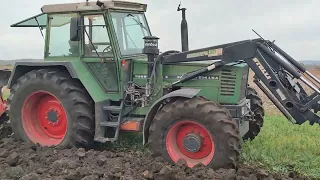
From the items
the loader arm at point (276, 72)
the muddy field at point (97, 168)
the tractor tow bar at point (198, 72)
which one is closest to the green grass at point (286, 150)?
the muddy field at point (97, 168)

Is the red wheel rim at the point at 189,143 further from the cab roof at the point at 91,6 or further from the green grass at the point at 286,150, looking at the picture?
the cab roof at the point at 91,6

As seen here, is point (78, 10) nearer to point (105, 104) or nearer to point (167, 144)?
point (105, 104)

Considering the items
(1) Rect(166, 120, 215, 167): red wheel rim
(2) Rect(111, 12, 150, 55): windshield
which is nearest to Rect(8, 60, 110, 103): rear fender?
(2) Rect(111, 12, 150, 55): windshield

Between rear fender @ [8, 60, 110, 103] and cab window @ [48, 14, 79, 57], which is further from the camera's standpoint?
cab window @ [48, 14, 79, 57]

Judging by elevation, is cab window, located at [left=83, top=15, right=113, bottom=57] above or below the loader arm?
above

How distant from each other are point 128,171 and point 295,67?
3.09 meters

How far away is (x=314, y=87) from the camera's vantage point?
6711mm

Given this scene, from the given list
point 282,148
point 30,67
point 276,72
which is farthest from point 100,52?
point 282,148

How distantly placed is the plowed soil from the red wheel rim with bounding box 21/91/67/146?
1.47 feet

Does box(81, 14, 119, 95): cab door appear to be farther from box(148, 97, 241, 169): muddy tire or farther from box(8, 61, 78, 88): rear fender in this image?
box(148, 97, 241, 169): muddy tire

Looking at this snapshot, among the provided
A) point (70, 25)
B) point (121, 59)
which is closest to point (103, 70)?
point (121, 59)

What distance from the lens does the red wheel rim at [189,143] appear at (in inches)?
255

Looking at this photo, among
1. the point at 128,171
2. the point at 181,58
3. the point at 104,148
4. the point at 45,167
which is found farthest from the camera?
the point at 104,148

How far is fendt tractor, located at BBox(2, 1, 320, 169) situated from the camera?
21.5 ft
